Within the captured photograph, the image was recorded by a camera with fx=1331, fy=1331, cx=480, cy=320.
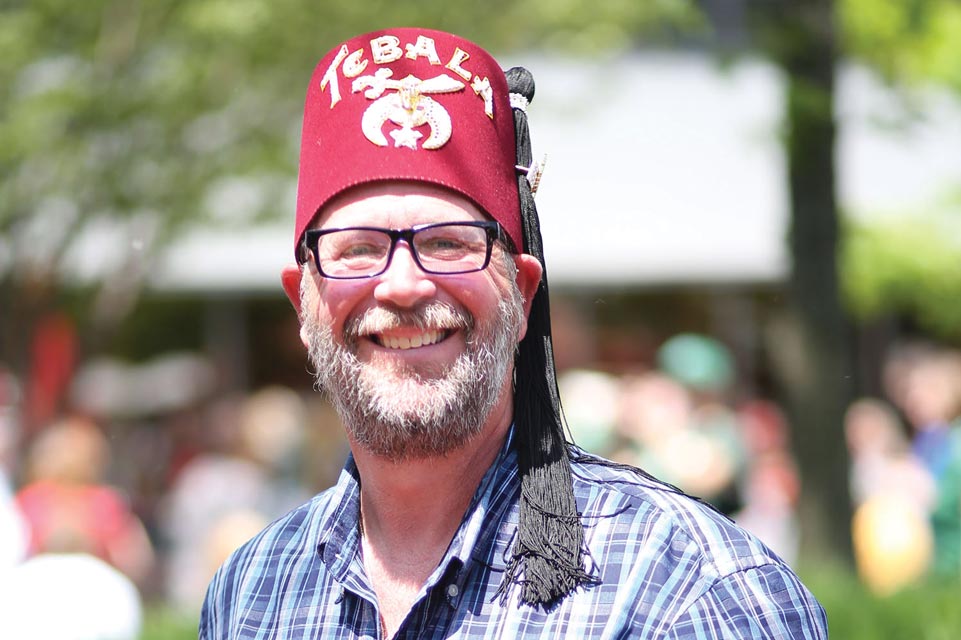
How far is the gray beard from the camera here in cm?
212

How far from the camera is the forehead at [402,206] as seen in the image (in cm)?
213

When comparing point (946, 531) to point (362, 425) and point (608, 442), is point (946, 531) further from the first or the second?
point (362, 425)

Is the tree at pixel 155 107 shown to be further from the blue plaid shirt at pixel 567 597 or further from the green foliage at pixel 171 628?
the blue plaid shirt at pixel 567 597

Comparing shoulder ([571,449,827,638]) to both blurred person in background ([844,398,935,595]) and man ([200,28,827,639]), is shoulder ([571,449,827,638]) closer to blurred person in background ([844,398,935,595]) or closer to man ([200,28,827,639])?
man ([200,28,827,639])

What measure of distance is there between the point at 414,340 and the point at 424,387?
0.08 meters

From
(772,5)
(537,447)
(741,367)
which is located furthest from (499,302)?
(741,367)

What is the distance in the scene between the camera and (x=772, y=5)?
5930mm

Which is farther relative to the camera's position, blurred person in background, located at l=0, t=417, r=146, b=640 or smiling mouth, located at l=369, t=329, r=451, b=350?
blurred person in background, located at l=0, t=417, r=146, b=640

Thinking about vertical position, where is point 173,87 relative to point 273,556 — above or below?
above

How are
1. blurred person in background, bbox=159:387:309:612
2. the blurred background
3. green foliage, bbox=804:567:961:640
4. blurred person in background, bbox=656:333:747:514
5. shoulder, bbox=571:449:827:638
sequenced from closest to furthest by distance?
shoulder, bbox=571:449:827:638 < green foliage, bbox=804:567:961:640 < the blurred background < blurred person in background, bbox=656:333:747:514 < blurred person in background, bbox=159:387:309:612

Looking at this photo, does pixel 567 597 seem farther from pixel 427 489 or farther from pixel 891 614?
pixel 891 614

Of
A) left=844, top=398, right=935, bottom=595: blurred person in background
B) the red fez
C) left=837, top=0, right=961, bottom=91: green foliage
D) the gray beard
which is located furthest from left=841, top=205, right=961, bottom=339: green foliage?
the gray beard

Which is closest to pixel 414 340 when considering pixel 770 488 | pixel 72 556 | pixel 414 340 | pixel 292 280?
pixel 414 340

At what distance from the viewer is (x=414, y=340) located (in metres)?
2.14
